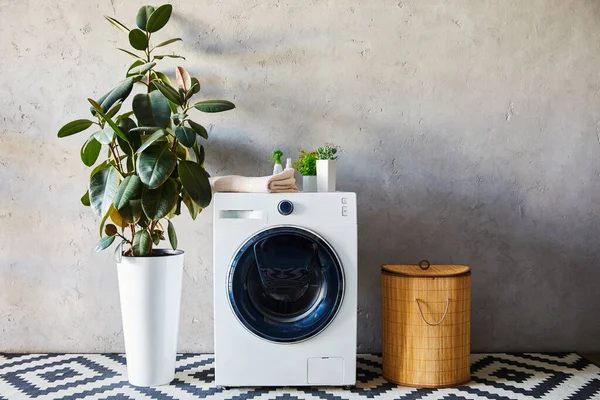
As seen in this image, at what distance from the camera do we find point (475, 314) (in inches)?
124

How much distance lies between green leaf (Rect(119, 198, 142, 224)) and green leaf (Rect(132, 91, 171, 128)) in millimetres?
318

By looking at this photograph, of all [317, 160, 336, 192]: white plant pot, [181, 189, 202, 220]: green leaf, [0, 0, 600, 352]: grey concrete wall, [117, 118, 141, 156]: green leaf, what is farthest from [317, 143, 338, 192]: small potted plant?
[117, 118, 141, 156]: green leaf

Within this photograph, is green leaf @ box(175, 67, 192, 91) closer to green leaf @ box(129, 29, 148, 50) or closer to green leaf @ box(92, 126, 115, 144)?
green leaf @ box(129, 29, 148, 50)

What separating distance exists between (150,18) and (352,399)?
181 centimetres

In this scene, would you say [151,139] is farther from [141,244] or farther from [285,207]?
[285,207]

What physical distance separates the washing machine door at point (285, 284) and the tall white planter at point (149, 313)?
289 mm

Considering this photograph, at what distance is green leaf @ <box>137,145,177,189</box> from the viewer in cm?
238

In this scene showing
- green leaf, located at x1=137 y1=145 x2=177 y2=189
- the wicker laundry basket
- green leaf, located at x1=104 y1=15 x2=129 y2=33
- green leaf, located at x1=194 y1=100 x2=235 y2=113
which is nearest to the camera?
green leaf, located at x1=137 y1=145 x2=177 y2=189

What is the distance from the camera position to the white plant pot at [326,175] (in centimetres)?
269

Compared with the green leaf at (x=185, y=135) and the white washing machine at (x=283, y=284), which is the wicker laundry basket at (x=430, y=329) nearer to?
the white washing machine at (x=283, y=284)

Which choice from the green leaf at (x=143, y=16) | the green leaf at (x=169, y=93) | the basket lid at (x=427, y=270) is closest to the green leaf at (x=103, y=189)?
the green leaf at (x=169, y=93)

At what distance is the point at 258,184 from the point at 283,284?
416mm

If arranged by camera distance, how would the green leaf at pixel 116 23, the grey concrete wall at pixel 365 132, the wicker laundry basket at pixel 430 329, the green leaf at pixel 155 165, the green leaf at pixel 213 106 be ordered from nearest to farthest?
the green leaf at pixel 155 165 → the wicker laundry basket at pixel 430 329 → the green leaf at pixel 213 106 → the green leaf at pixel 116 23 → the grey concrete wall at pixel 365 132

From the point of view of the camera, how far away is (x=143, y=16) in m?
2.85
